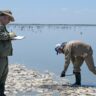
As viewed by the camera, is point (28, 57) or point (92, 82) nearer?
point (92, 82)

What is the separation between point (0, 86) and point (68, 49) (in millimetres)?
3501

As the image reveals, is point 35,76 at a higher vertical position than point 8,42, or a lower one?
lower

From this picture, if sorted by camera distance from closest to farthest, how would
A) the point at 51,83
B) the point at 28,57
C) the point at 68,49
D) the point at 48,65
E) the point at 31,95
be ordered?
the point at 31,95 < the point at 68,49 < the point at 51,83 < the point at 48,65 < the point at 28,57

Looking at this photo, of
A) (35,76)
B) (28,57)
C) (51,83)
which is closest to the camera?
(51,83)

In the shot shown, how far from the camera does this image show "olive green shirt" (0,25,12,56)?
35.2 ft

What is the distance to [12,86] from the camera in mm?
14391

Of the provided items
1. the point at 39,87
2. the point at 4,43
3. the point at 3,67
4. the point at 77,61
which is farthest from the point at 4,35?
the point at 77,61

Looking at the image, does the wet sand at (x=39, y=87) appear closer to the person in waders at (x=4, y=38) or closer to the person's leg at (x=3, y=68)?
the person's leg at (x=3, y=68)

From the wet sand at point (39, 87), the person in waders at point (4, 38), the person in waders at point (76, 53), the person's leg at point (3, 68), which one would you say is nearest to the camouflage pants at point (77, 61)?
the person in waders at point (76, 53)

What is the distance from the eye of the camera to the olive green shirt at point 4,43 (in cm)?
1073

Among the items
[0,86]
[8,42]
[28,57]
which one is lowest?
[28,57]

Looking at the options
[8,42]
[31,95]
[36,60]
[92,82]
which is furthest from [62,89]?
[36,60]

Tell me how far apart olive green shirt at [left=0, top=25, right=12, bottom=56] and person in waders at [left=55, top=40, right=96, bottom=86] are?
3397 millimetres

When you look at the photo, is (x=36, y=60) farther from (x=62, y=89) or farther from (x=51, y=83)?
(x=62, y=89)
